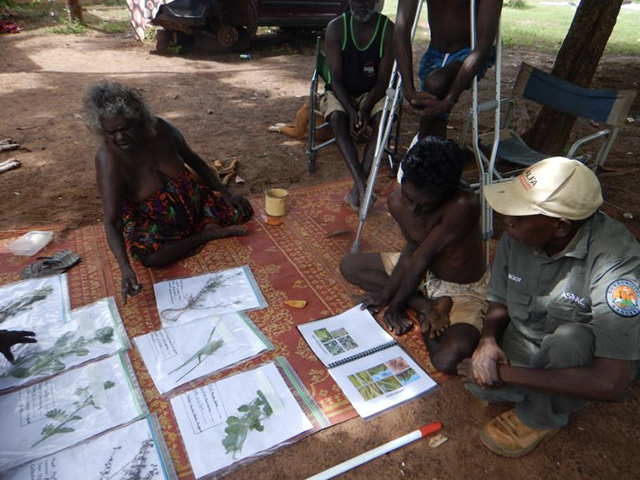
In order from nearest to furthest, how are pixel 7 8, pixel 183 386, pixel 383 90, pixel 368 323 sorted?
pixel 183 386 < pixel 368 323 < pixel 383 90 < pixel 7 8

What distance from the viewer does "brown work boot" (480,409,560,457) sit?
62.0 inches

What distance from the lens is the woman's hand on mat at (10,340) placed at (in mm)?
1720

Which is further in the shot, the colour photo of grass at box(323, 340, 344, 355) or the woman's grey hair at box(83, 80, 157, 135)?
the woman's grey hair at box(83, 80, 157, 135)

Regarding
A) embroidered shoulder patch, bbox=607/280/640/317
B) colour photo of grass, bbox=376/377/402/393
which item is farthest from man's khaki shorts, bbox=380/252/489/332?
embroidered shoulder patch, bbox=607/280/640/317

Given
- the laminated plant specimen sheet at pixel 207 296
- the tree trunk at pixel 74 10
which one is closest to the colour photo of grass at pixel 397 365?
the laminated plant specimen sheet at pixel 207 296

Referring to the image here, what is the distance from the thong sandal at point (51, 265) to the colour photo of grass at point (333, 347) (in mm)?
1560

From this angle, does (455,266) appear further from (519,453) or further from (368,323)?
(519,453)

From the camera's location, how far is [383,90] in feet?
11.2

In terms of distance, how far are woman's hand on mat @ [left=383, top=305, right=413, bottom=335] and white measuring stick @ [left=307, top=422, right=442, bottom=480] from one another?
49 cm

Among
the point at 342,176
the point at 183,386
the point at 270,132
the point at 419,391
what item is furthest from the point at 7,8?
the point at 419,391

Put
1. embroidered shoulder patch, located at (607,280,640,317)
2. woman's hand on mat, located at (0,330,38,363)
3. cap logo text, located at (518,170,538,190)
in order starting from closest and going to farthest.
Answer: embroidered shoulder patch, located at (607,280,640,317)
cap logo text, located at (518,170,538,190)
woman's hand on mat, located at (0,330,38,363)

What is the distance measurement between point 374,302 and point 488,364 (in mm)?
755

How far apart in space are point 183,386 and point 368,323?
891mm

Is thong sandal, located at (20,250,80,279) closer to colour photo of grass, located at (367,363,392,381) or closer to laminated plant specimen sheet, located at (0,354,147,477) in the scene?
laminated plant specimen sheet, located at (0,354,147,477)
